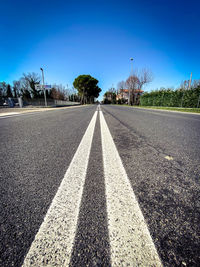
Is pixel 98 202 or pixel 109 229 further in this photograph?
pixel 98 202

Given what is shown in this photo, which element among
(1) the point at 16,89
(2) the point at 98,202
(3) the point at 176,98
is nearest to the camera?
(2) the point at 98,202

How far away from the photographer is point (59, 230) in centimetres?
68

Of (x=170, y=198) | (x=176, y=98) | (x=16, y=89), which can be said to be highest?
(x=16, y=89)

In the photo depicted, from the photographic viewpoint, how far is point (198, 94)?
589 inches

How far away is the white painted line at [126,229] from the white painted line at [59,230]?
22cm

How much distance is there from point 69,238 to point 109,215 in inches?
10.5

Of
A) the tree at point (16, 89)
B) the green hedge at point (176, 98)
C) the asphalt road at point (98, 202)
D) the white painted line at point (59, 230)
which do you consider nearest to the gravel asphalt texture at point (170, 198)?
the asphalt road at point (98, 202)

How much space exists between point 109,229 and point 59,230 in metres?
0.28

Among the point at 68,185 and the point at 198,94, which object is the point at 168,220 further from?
the point at 198,94

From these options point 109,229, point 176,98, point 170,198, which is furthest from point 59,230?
point 176,98

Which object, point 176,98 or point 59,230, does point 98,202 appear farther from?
point 176,98

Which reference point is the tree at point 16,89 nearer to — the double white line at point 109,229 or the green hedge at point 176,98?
the green hedge at point 176,98

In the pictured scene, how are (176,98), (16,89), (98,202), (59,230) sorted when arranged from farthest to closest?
(16,89)
(176,98)
(98,202)
(59,230)

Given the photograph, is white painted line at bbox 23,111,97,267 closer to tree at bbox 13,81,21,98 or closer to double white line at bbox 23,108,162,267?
double white line at bbox 23,108,162,267
